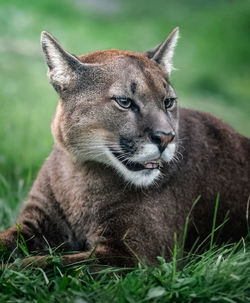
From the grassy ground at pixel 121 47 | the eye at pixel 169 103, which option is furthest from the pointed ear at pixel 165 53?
the grassy ground at pixel 121 47

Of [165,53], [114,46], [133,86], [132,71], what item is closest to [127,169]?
[133,86]

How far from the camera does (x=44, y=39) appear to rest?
241 inches

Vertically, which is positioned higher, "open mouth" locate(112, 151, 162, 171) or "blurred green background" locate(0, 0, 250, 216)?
"blurred green background" locate(0, 0, 250, 216)

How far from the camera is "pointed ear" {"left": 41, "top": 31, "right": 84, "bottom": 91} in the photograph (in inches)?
240

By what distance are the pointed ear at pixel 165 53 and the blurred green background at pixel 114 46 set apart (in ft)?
10.1

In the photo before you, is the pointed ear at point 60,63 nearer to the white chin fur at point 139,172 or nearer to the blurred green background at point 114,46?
the white chin fur at point 139,172

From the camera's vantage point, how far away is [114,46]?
1539 centimetres

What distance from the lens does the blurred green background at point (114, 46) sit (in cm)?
1050

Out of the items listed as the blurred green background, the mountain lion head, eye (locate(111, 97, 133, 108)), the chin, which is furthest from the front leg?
the blurred green background

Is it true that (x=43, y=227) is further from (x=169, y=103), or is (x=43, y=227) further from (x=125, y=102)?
(x=169, y=103)

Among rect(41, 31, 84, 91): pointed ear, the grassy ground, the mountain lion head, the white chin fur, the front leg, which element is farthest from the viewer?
the front leg

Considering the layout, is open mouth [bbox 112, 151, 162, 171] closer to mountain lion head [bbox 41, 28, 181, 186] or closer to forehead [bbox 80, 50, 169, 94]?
mountain lion head [bbox 41, 28, 181, 186]

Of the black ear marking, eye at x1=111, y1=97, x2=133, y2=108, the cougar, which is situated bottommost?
the cougar

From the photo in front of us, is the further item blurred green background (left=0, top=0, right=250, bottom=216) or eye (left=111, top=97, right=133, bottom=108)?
blurred green background (left=0, top=0, right=250, bottom=216)
